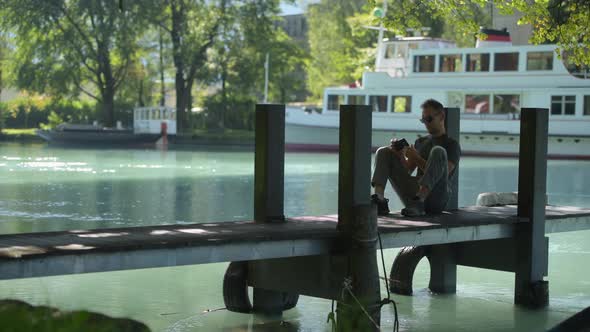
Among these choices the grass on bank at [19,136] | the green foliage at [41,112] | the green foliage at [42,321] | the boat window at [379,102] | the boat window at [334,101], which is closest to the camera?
the green foliage at [42,321]

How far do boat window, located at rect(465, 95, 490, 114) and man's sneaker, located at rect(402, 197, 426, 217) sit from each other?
1333 inches

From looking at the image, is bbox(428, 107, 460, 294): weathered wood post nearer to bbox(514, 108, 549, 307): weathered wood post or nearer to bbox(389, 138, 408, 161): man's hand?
bbox(514, 108, 549, 307): weathered wood post

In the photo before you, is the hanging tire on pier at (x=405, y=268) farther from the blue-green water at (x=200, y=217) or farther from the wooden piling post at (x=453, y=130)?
the wooden piling post at (x=453, y=130)

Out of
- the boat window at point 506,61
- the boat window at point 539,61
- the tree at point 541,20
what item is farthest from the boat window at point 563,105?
the tree at point 541,20

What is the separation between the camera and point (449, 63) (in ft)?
137

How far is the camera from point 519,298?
370 inches

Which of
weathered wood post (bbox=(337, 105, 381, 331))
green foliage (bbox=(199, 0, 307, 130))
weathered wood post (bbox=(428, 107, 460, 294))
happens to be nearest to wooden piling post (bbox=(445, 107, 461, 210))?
weathered wood post (bbox=(428, 107, 460, 294))

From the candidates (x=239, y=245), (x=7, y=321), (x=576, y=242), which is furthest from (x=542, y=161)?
(x=7, y=321)

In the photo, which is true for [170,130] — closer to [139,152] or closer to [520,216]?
[139,152]

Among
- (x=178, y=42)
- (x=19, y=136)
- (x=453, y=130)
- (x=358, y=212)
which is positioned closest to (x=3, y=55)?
(x=19, y=136)

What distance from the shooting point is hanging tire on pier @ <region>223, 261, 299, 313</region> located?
8406mm

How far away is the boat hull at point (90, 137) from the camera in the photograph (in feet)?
162

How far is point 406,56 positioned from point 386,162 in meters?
35.7

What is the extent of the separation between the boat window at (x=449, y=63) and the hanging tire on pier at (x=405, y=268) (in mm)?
32345
